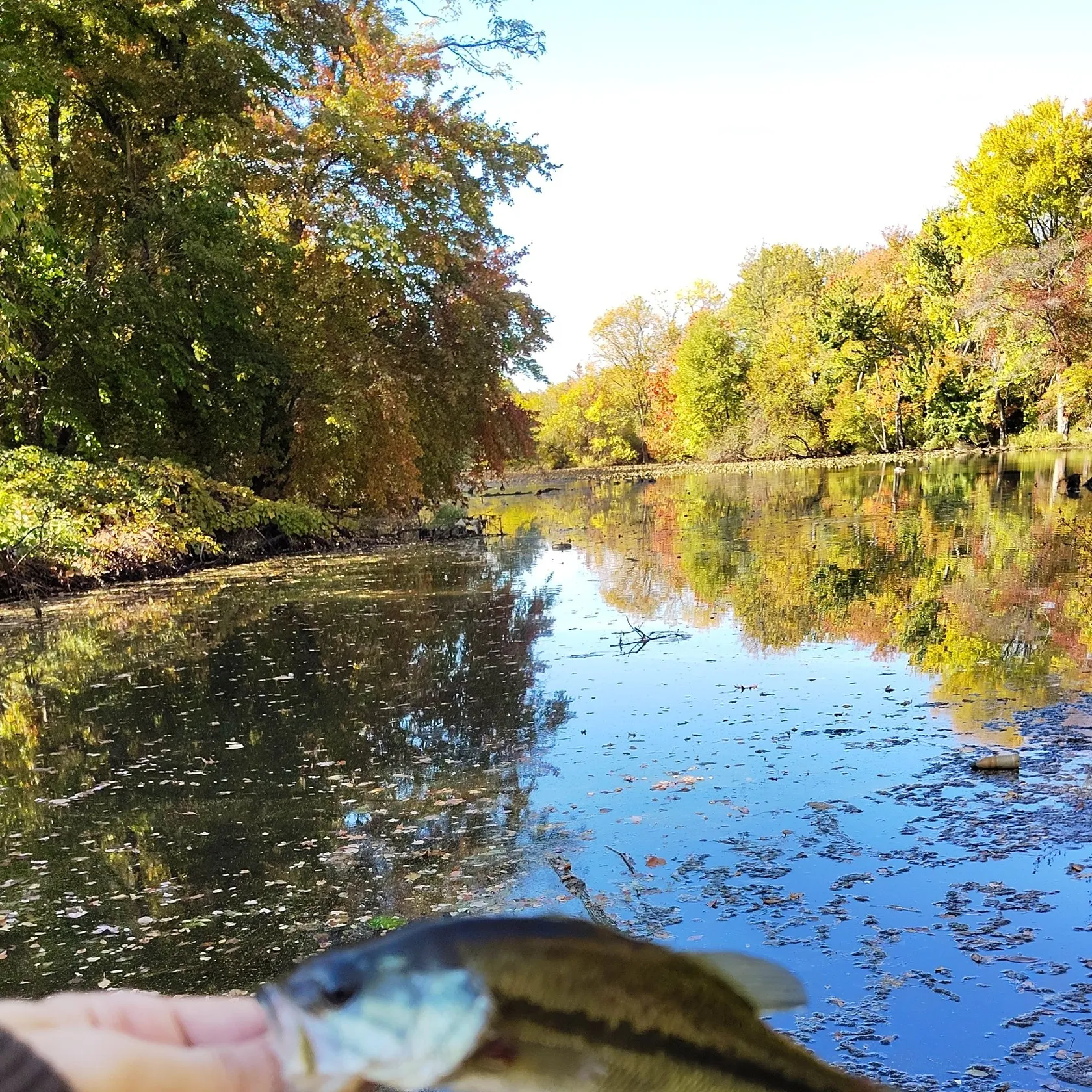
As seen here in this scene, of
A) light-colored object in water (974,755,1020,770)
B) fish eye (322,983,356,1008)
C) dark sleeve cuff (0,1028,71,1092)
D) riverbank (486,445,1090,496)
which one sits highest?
riverbank (486,445,1090,496)

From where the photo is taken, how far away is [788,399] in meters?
60.2

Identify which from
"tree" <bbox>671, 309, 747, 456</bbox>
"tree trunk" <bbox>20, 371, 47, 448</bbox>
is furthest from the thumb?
"tree" <bbox>671, 309, 747, 456</bbox>

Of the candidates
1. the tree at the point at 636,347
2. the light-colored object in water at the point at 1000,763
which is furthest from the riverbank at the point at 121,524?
the tree at the point at 636,347

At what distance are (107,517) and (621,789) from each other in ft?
48.9

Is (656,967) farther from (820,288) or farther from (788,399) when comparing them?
(820,288)

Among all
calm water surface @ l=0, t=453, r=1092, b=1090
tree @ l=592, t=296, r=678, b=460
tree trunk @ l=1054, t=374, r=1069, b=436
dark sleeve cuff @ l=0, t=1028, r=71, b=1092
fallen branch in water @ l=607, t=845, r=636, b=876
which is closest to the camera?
dark sleeve cuff @ l=0, t=1028, r=71, b=1092

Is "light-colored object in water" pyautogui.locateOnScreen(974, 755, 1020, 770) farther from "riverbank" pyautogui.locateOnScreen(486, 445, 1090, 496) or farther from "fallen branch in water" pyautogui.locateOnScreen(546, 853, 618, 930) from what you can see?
"riverbank" pyautogui.locateOnScreen(486, 445, 1090, 496)

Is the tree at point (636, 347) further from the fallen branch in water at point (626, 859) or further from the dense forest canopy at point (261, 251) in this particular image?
the fallen branch in water at point (626, 859)

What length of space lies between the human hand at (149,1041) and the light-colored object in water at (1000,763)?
5687 mm

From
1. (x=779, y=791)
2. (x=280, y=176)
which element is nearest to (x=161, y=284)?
(x=280, y=176)

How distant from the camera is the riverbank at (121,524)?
16094 millimetres

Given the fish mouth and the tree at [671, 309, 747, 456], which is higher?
the tree at [671, 309, 747, 456]

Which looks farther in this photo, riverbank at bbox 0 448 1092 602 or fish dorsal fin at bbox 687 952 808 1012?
riverbank at bbox 0 448 1092 602

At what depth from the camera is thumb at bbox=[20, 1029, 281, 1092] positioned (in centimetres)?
81
